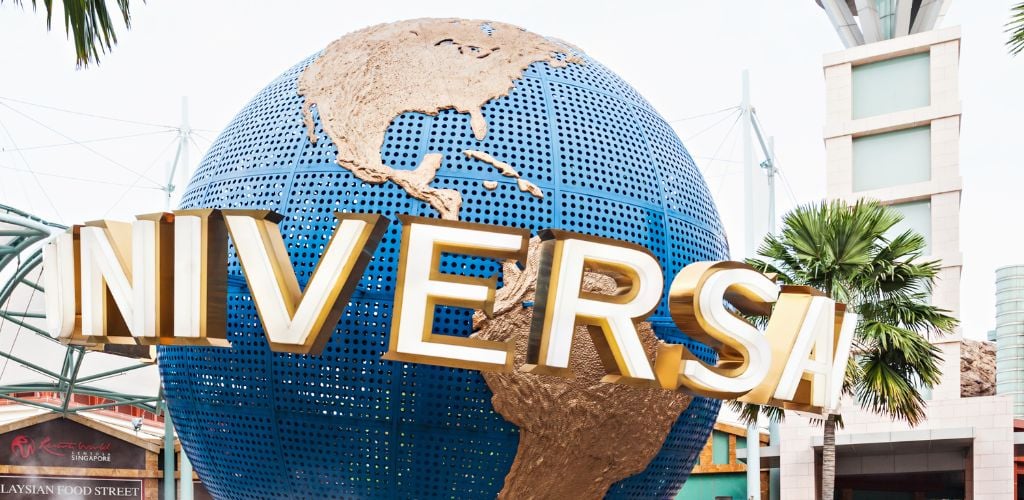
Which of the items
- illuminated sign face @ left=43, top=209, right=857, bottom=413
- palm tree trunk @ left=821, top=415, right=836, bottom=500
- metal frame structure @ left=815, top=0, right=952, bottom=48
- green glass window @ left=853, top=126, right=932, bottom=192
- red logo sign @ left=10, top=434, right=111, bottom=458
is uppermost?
metal frame structure @ left=815, top=0, right=952, bottom=48

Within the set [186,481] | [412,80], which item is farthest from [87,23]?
[186,481]

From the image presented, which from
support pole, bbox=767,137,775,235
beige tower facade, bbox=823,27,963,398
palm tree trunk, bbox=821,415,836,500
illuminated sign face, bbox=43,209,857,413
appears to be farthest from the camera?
beige tower facade, bbox=823,27,963,398

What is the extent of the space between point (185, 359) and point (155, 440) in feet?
111

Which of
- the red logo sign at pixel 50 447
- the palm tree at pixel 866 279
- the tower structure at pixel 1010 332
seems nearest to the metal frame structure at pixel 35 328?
the red logo sign at pixel 50 447

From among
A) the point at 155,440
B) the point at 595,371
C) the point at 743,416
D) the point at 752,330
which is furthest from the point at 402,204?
the point at 155,440

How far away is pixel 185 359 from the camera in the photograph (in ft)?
37.9

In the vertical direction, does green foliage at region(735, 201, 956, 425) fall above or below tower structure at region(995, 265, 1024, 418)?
above

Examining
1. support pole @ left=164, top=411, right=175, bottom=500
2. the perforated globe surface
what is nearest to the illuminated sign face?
the perforated globe surface

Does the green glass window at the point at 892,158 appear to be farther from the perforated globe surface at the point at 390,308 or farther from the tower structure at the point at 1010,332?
the perforated globe surface at the point at 390,308

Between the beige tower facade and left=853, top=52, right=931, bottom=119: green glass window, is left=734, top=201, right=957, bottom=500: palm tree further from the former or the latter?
left=853, top=52, right=931, bottom=119: green glass window

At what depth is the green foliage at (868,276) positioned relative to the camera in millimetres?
18578

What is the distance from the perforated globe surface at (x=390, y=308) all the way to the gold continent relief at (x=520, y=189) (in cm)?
11

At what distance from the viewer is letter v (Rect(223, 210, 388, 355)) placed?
1002cm

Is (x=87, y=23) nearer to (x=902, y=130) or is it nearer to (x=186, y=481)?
(x=186, y=481)
